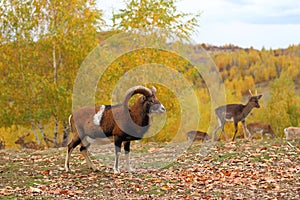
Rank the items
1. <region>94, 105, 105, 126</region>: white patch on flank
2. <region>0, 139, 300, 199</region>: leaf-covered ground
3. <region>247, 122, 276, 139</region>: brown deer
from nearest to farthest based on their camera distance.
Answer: <region>0, 139, 300, 199</region>: leaf-covered ground → <region>94, 105, 105, 126</region>: white patch on flank → <region>247, 122, 276, 139</region>: brown deer

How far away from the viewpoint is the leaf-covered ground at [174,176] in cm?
1071

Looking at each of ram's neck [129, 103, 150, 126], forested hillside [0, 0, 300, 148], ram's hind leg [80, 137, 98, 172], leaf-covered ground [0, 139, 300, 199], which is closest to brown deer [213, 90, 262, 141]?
leaf-covered ground [0, 139, 300, 199]

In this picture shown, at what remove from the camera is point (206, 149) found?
16984 millimetres

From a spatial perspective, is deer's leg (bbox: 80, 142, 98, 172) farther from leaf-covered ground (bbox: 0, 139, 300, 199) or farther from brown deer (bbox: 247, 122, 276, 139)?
brown deer (bbox: 247, 122, 276, 139)

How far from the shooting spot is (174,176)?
1272 centimetres

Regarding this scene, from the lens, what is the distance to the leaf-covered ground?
422 inches

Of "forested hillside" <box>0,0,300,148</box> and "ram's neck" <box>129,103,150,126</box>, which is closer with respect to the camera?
"ram's neck" <box>129,103,150,126</box>

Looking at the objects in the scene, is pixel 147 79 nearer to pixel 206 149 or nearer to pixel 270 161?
pixel 206 149

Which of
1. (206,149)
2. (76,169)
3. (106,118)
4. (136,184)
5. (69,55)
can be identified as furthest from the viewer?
(69,55)

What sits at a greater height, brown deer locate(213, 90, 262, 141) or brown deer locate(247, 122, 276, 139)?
brown deer locate(213, 90, 262, 141)

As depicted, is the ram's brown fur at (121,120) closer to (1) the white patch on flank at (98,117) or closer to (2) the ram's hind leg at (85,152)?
(1) the white patch on flank at (98,117)

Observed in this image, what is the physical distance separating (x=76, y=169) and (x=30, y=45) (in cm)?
1516

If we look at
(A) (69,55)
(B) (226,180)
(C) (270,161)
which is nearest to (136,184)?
(B) (226,180)

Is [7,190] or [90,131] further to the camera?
[90,131]
